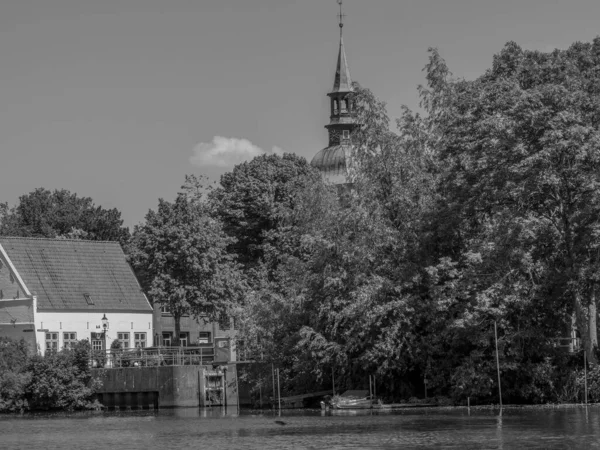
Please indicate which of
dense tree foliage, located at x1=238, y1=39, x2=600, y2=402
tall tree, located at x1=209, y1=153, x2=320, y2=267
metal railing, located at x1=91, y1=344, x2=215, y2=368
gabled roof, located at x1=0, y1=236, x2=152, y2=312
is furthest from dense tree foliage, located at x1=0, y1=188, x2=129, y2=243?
dense tree foliage, located at x1=238, y1=39, x2=600, y2=402

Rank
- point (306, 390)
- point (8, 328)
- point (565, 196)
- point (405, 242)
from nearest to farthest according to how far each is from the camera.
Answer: point (565, 196) → point (405, 242) → point (306, 390) → point (8, 328)

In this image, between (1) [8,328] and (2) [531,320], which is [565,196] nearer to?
(2) [531,320]

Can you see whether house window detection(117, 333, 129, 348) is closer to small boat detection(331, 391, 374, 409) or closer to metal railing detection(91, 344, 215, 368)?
metal railing detection(91, 344, 215, 368)

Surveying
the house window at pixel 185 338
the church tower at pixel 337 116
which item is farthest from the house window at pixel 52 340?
the church tower at pixel 337 116

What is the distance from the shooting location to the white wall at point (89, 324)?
3211 inches

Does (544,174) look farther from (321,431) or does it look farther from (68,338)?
(68,338)

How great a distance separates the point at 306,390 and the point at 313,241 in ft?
27.8

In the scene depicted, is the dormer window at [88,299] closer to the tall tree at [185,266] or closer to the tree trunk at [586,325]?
the tall tree at [185,266]

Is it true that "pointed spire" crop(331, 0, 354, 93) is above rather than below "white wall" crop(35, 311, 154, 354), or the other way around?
above

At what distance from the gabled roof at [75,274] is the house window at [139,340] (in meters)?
1.70

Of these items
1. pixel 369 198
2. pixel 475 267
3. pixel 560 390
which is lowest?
pixel 560 390

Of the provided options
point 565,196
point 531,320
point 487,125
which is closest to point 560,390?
point 531,320

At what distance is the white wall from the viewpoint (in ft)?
268

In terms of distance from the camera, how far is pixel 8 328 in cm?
8169
